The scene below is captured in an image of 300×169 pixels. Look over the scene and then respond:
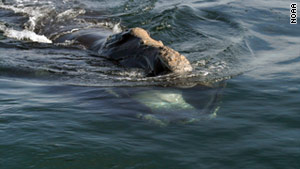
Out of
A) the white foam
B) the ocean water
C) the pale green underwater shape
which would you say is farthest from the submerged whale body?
the white foam

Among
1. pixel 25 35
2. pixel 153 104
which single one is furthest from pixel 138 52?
pixel 25 35

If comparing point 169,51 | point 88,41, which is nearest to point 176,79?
point 169,51

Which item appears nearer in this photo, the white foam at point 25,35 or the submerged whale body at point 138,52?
the submerged whale body at point 138,52

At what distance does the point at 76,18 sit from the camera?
10141mm

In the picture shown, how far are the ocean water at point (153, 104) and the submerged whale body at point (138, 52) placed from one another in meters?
0.18

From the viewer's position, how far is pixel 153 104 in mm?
5023

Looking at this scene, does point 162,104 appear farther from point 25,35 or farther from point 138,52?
point 25,35

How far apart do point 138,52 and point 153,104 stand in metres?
1.67

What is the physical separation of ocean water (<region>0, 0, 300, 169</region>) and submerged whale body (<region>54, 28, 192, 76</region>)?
0.18 meters

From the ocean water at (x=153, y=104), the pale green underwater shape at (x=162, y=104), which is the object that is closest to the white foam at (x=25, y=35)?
the ocean water at (x=153, y=104)

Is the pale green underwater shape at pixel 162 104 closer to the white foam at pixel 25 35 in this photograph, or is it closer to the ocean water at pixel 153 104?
the ocean water at pixel 153 104

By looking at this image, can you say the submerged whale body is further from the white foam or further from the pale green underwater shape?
the white foam

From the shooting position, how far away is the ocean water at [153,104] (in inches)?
156

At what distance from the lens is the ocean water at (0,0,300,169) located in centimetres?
397
